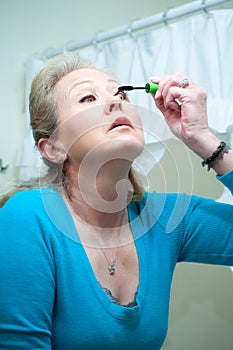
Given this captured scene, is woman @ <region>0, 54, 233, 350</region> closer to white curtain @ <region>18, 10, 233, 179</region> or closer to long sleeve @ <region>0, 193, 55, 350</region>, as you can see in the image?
long sleeve @ <region>0, 193, 55, 350</region>

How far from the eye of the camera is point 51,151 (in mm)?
933

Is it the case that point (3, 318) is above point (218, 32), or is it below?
below

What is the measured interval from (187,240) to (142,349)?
0.90 ft

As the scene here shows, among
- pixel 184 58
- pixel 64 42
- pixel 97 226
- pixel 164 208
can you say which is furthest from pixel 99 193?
pixel 64 42

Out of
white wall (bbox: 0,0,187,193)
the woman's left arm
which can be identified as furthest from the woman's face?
white wall (bbox: 0,0,187,193)

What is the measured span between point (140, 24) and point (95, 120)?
75 cm

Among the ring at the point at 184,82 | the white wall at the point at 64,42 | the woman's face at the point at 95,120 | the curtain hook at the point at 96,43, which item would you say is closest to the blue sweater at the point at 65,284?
the woman's face at the point at 95,120

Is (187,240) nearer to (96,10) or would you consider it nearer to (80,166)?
(80,166)

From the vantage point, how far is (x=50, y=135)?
0.93 m

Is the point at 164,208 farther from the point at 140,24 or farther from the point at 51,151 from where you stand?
the point at 140,24

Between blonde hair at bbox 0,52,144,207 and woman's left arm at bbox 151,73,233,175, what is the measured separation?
0.61 ft

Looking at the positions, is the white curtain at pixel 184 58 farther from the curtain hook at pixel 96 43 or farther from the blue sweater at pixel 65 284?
the blue sweater at pixel 65 284

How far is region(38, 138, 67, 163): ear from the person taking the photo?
917mm

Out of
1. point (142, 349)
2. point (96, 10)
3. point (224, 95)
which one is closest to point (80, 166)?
point (142, 349)
